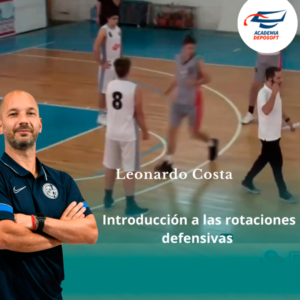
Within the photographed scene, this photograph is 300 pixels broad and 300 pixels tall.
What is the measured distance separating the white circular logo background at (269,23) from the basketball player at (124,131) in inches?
50.3

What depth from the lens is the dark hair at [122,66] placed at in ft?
18.8

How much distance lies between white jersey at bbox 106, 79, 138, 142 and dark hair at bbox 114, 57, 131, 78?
0.37 feet

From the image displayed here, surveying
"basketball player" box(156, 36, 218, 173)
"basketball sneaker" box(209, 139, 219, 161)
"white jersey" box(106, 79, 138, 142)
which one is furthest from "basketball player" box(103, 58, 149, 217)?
"basketball sneaker" box(209, 139, 219, 161)

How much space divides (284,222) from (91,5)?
3.19m

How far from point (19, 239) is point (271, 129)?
374cm

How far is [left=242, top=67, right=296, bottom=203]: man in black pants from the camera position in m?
5.65

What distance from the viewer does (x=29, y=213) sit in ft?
Answer: 8.99

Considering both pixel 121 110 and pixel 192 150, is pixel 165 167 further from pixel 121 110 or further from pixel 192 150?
pixel 121 110

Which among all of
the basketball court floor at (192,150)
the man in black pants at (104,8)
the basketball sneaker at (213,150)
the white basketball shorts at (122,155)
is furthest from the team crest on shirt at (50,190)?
the man in black pants at (104,8)

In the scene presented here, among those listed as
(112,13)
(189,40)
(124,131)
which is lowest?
(124,131)

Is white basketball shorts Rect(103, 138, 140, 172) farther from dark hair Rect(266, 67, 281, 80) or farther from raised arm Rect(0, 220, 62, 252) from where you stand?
raised arm Rect(0, 220, 62, 252)

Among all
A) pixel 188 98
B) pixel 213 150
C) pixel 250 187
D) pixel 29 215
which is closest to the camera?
pixel 29 215

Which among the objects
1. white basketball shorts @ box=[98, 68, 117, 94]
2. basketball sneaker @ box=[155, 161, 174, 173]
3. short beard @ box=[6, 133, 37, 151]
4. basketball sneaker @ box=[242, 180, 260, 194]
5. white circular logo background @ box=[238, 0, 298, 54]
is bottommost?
basketball sneaker @ box=[242, 180, 260, 194]

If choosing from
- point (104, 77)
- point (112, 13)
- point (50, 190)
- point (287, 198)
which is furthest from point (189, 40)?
point (50, 190)
